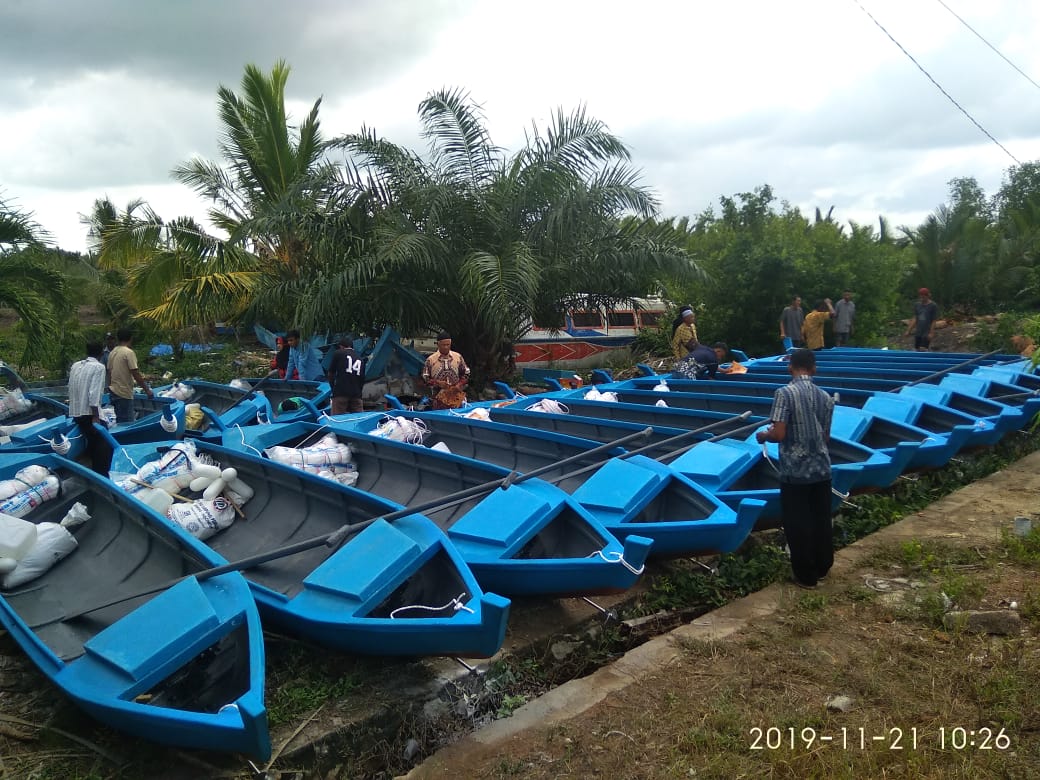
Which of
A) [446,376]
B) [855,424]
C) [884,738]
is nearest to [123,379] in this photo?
[446,376]

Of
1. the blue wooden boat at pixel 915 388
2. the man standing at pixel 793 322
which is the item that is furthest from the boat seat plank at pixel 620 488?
the man standing at pixel 793 322

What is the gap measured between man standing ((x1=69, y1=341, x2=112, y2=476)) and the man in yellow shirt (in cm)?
1145

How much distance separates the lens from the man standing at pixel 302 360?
41.3 ft

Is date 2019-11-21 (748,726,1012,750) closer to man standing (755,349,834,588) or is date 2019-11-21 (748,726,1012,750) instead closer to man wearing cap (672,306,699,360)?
man standing (755,349,834,588)

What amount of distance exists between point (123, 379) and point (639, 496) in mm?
7166

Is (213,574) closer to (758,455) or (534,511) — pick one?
(534,511)

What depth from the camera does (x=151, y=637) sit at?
3514 millimetres

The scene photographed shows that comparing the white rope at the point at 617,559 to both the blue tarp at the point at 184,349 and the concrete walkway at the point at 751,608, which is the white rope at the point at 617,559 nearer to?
the concrete walkway at the point at 751,608

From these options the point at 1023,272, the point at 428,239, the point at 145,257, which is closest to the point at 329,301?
the point at 428,239

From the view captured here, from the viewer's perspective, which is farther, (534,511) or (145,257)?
(145,257)

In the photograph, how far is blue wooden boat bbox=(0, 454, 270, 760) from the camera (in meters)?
3.15

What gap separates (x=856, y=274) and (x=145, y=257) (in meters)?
15.2

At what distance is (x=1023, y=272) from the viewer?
767 inches

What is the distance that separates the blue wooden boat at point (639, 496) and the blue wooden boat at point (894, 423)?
5.33ft
